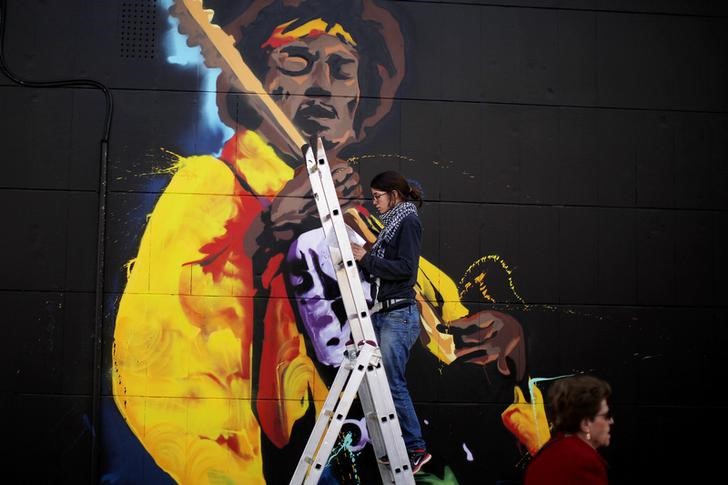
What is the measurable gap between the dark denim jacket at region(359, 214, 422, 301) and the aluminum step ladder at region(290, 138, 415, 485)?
0.91 feet

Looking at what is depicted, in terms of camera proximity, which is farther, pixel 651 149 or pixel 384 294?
pixel 651 149

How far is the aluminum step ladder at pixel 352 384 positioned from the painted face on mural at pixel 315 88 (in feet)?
2.98

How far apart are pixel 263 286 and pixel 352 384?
3.87ft

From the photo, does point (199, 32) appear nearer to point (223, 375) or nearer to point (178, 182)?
point (178, 182)

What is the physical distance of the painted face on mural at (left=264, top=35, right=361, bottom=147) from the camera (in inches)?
201

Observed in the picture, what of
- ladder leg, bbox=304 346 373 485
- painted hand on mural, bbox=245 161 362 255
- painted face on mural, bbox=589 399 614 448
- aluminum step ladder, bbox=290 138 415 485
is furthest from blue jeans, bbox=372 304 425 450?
painted face on mural, bbox=589 399 614 448

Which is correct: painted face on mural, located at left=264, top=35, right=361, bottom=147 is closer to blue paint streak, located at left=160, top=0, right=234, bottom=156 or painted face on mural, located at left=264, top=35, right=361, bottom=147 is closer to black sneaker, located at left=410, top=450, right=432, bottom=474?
blue paint streak, located at left=160, top=0, right=234, bottom=156

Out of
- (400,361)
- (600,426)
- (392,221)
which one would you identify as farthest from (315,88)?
(600,426)

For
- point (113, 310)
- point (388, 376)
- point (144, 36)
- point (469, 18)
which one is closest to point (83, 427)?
point (113, 310)

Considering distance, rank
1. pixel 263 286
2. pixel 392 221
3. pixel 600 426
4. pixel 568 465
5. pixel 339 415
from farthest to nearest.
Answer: pixel 263 286
pixel 392 221
pixel 339 415
pixel 600 426
pixel 568 465

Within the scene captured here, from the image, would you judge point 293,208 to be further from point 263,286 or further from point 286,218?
point 263,286

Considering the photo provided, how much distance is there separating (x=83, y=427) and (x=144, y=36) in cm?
225

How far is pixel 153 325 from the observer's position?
4957 mm

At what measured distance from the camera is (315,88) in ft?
16.8
